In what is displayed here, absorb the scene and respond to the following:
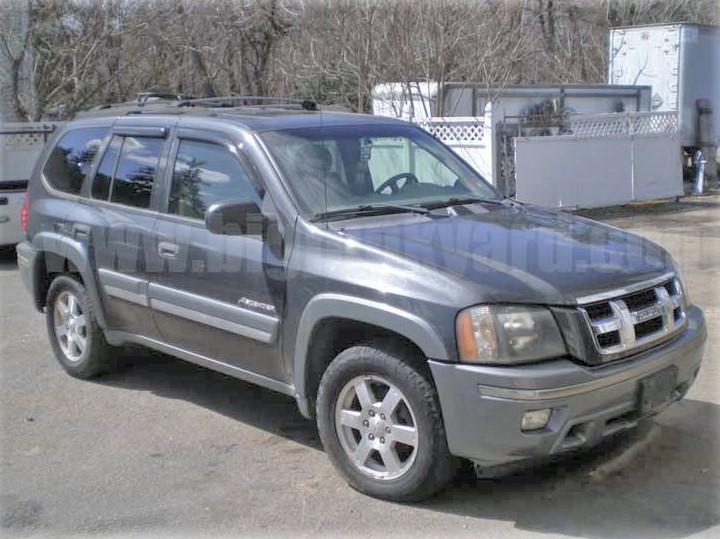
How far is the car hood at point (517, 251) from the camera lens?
3.78 metres

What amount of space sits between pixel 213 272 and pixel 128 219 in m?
0.97

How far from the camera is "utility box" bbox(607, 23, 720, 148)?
17797 millimetres

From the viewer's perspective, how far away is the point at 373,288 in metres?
3.93

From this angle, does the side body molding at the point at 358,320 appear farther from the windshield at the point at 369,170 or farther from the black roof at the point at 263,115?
the black roof at the point at 263,115

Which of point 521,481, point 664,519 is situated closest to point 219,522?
point 521,481

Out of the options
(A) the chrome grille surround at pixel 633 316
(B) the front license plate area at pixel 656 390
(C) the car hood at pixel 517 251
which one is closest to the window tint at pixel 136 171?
(C) the car hood at pixel 517 251

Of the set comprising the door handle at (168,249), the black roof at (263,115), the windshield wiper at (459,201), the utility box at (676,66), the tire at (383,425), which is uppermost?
the utility box at (676,66)

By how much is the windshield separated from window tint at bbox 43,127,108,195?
184cm

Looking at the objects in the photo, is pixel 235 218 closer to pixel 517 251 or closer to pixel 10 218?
pixel 517 251

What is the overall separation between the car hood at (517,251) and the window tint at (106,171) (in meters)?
2.11

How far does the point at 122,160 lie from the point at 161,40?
49.0 ft

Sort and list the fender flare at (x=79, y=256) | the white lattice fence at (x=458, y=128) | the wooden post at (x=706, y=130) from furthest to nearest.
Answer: the wooden post at (x=706, y=130) < the white lattice fence at (x=458, y=128) < the fender flare at (x=79, y=256)

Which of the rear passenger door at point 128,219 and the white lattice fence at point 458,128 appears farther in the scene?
the white lattice fence at point 458,128

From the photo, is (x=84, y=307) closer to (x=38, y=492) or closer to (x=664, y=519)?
(x=38, y=492)
